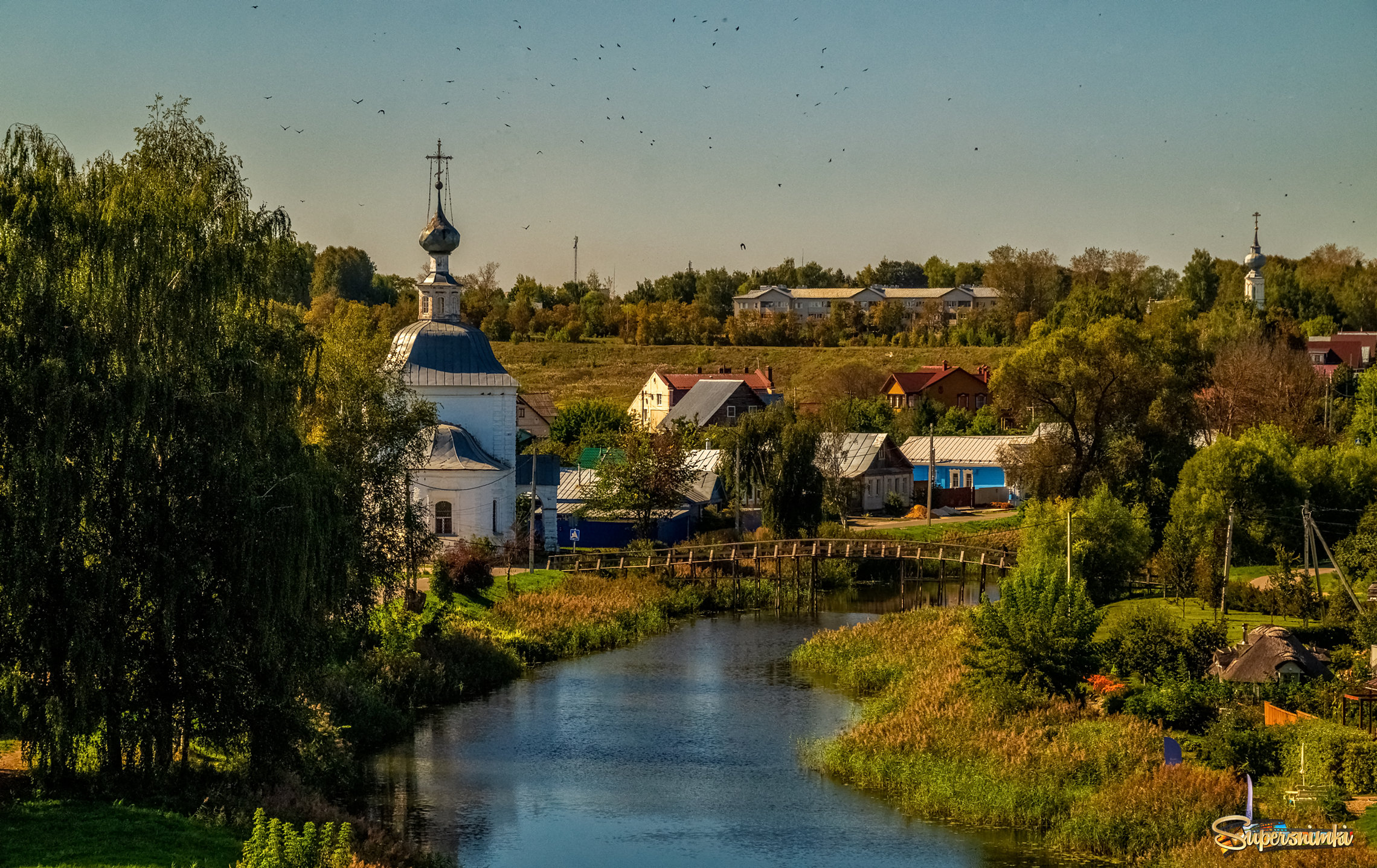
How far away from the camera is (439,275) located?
4494 centimetres

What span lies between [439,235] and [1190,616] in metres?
24.5

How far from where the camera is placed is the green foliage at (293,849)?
13781mm

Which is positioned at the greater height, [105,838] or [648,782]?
[105,838]

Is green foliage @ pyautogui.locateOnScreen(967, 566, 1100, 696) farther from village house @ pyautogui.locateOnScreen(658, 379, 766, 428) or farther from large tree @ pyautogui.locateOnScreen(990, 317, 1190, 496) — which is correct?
village house @ pyautogui.locateOnScreen(658, 379, 766, 428)

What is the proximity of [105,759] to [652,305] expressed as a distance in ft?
306

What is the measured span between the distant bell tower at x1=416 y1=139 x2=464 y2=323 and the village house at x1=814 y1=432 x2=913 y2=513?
14811 millimetres

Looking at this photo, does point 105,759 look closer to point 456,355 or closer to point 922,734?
point 922,734

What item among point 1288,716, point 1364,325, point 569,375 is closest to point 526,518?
point 1288,716

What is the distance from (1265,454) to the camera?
37.4 meters

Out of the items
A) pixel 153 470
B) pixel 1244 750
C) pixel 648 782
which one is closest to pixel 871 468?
pixel 648 782

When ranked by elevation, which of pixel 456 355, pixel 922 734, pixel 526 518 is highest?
pixel 456 355

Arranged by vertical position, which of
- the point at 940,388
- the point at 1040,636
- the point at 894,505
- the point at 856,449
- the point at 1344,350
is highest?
the point at 1344,350

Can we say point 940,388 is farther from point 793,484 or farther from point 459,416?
point 459,416

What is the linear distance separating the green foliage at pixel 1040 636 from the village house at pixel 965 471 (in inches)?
1328
